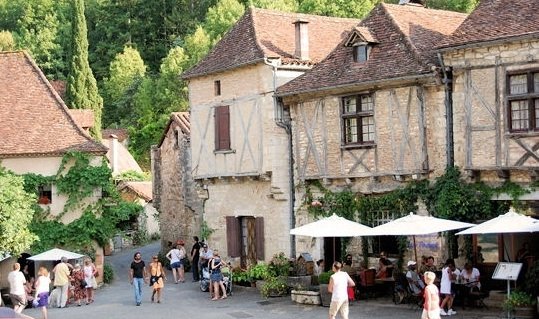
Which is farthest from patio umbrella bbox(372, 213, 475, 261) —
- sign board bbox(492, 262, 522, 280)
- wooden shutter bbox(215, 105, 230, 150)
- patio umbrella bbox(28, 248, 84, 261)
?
patio umbrella bbox(28, 248, 84, 261)

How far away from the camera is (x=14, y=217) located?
25.6 meters

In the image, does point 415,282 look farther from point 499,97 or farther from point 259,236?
point 259,236

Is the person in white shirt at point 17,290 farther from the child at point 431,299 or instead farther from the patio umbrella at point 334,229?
the child at point 431,299

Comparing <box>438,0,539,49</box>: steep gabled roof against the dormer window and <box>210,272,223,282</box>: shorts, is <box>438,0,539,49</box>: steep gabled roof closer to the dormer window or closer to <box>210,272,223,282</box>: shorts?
the dormer window

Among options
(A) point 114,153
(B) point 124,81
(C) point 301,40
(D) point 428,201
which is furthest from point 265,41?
(B) point 124,81

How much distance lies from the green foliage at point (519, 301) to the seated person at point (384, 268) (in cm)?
478

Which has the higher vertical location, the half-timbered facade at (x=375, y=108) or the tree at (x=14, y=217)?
the half-timbered facade at (x=375, y=108)

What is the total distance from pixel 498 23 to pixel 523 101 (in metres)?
2.11

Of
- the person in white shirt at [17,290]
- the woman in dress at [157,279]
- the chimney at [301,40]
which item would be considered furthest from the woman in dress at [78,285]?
the chimney at [301,40]

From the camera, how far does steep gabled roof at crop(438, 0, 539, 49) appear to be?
2048 cm

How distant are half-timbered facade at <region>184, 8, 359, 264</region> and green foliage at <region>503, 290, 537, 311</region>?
379 inches

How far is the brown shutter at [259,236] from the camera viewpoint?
27.9m

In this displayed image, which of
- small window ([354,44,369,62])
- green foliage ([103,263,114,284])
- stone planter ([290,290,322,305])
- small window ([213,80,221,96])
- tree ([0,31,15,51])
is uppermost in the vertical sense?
tree ([0,31,15,51])

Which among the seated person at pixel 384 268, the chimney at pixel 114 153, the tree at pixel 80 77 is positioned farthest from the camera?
the tree at pixel 80 77
